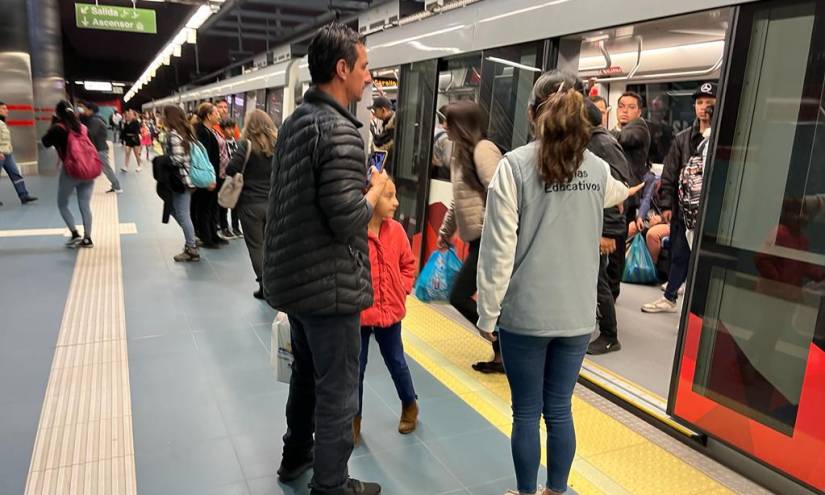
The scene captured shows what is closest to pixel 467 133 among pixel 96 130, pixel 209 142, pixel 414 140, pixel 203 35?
pixel 414 140

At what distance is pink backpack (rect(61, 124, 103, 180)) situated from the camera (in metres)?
5.65

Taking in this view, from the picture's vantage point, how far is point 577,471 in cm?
247

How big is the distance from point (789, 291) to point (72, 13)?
1999cm

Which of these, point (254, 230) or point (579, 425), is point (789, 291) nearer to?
point (579, 425)

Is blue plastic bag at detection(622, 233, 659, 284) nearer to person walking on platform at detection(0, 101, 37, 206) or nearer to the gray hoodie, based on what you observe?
the gray hoodie

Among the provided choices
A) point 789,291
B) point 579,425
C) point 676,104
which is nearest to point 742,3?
point 789,291

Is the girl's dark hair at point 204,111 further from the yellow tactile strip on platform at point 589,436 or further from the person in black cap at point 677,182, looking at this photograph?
the person in black cap at point 677,182

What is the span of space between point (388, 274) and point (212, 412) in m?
1.17

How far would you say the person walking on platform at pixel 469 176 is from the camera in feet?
9.23

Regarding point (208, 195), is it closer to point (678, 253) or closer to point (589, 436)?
point (678, 253)

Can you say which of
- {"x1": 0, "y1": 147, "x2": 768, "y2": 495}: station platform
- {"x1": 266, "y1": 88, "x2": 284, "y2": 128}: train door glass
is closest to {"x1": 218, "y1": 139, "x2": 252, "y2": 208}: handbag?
{"x1": 0, "y1": 147, "x2": 768, "y2": 495}: station platform

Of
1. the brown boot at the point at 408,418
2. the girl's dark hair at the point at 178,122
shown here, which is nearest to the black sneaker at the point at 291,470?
the brown boot at the point at 408,418

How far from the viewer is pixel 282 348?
241cm

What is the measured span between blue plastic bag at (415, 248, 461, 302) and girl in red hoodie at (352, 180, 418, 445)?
516mm
